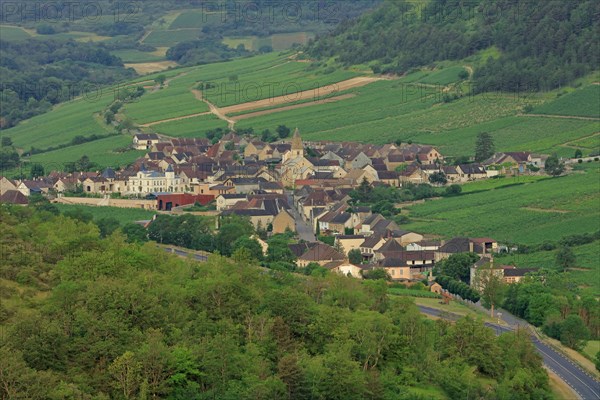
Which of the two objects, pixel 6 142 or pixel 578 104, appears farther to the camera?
pixel 6 142

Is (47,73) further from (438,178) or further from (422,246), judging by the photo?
(422,246)

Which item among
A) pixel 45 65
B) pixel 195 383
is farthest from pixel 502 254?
pixel 45 65

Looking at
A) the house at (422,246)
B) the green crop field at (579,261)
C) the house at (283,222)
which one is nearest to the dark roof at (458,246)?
the house at (422,246)

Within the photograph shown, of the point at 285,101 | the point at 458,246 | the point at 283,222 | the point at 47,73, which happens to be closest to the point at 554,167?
the point at 283,222

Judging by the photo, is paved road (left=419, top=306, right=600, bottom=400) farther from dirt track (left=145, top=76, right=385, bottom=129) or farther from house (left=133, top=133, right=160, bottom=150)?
dirt track (left=145, top=76, right=385, bottom=129)

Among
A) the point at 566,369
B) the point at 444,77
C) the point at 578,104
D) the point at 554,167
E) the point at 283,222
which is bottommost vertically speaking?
the point at 566,369

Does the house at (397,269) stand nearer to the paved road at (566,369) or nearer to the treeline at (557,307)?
the treeline at (557,307)

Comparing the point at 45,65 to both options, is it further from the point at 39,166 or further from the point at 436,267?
the point at 436,267
